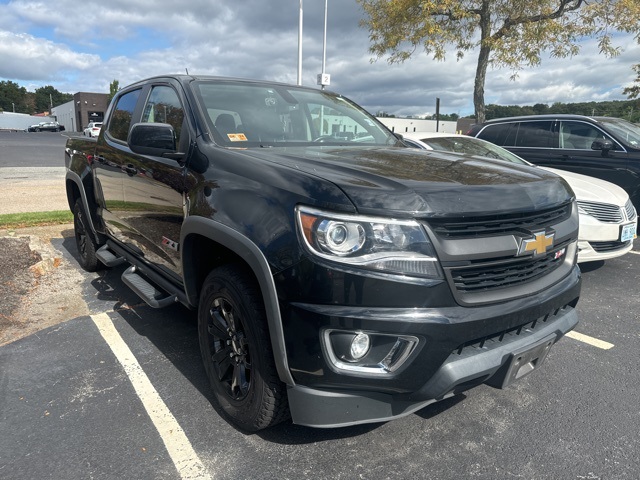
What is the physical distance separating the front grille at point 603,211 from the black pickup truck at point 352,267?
2665 mm

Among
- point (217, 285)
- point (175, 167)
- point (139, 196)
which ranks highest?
point (175, 167)

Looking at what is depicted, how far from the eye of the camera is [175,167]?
2.88 metres

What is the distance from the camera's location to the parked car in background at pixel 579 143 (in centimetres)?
703

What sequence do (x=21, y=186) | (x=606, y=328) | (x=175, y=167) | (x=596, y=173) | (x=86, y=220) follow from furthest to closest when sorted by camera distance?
1. (x=21, y=186)
2. (x=596, y=173)
3. (x=86, y=220)
4. (x=606, y=328)
5. (x=175, y=167)

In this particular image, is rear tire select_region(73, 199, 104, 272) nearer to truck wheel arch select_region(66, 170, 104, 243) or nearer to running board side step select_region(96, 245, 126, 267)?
truck wheel arch select_region(66, 170, 104, 243)

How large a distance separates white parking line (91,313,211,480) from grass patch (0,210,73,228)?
166 inches

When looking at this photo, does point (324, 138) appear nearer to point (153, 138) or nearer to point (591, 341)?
point (153, 138)

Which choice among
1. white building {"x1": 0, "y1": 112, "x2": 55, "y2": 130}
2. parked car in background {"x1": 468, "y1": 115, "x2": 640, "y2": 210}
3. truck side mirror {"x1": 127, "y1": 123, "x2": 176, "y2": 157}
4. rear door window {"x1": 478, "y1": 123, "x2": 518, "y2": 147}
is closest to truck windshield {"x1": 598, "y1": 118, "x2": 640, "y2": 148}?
parked car in background {"x1": 468, "y1": 115, "x2": 640, "y2": 210}

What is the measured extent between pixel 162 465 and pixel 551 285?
2.13 metres

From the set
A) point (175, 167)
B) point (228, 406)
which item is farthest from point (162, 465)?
point (175, 167)

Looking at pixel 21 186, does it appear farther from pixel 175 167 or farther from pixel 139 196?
pixel 175 167

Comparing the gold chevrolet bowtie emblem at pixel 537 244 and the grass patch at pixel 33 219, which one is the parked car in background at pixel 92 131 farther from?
the gold chevrolet bowtie emblem at pixel 537 244

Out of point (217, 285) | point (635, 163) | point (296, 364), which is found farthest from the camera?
point (635, 163)

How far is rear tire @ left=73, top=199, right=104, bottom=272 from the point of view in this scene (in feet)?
16.4
